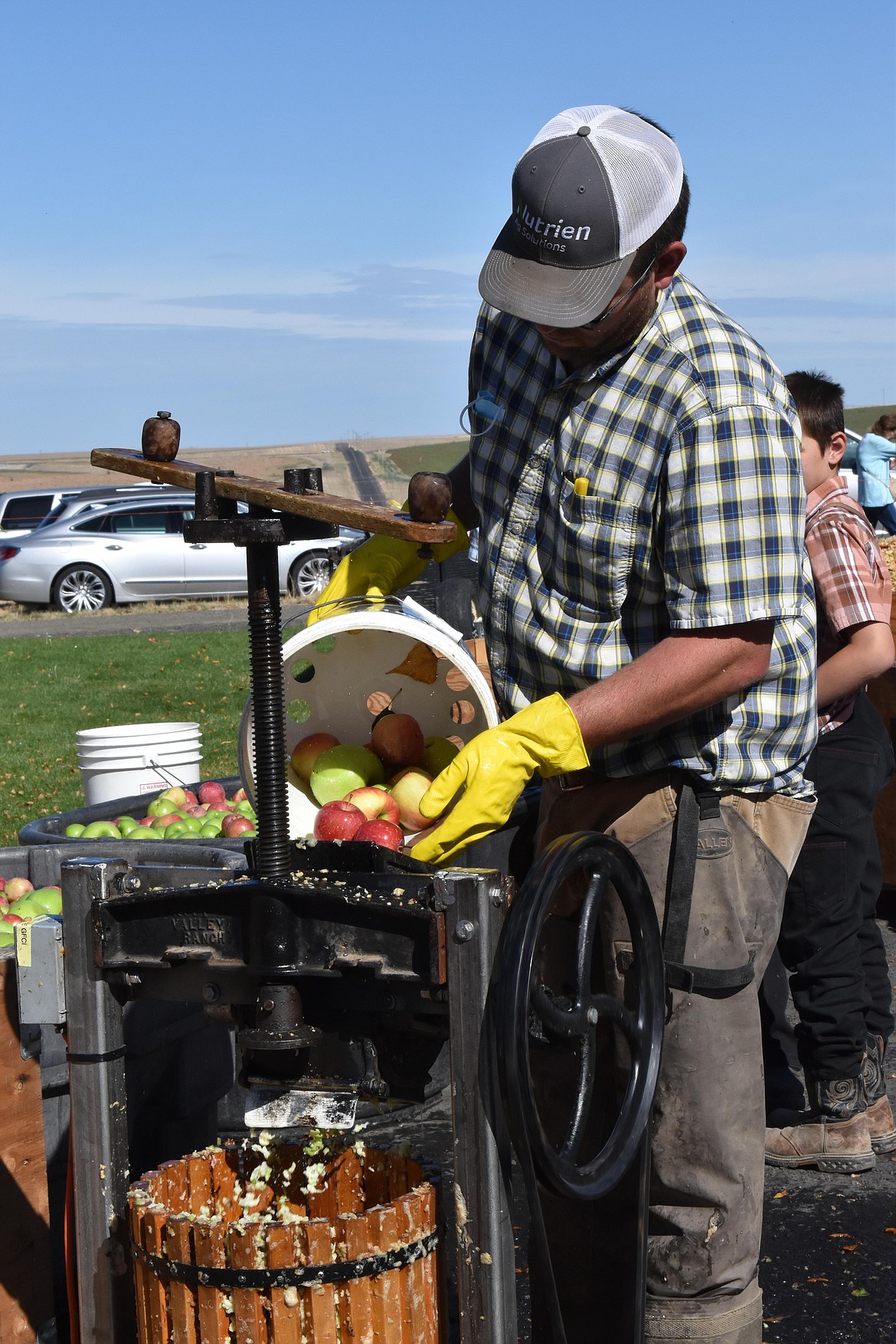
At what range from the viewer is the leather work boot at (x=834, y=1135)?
3.94 metres

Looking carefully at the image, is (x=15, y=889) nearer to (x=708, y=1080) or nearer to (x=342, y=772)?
(x=342, y=772)

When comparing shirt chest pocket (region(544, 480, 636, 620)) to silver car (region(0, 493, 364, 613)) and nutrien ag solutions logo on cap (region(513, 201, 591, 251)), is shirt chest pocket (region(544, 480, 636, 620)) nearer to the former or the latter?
nutrien ag solutions logo on cap (region(513, 201, 591, 251))

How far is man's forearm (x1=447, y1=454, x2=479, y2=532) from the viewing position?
3.03 metres

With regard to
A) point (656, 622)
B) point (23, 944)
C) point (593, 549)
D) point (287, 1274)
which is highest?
point (593, 549)

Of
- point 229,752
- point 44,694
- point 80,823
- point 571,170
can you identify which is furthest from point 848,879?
point 44,694

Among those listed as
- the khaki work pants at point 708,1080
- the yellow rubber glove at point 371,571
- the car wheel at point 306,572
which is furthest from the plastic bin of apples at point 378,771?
the car wheel at point 306,572

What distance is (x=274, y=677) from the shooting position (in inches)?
84.9

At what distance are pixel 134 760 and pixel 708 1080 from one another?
3778 millimetres

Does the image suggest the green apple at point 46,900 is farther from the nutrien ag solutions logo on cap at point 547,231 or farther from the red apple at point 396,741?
the nutrien ag solutions logo on cap at point 547,231

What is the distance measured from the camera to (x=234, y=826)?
464 centimetres

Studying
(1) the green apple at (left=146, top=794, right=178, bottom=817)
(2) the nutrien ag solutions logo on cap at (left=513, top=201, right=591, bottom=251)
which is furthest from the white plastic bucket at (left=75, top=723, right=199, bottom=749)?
(2) the nutrien ag solutions logo on cap at (left=513, top=201, right=591, bottom=251)

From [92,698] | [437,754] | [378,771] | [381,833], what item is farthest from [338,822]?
[92,698]

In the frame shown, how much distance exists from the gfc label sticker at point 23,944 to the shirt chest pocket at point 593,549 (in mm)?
1100

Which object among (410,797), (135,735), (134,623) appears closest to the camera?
(410,797)
